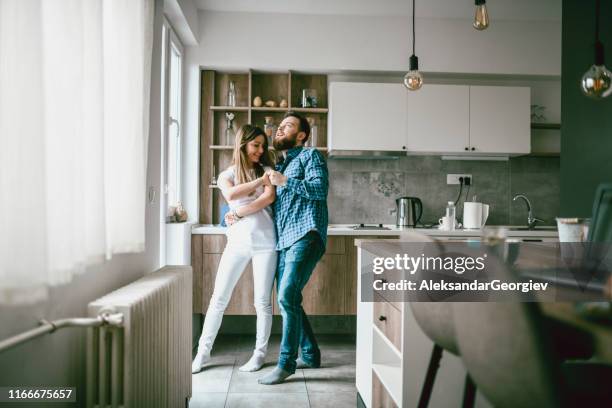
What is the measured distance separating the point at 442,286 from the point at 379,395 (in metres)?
0.88

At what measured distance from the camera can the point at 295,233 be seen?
9.49 feet

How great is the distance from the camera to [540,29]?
4238 mm

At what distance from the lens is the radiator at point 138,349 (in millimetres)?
1499

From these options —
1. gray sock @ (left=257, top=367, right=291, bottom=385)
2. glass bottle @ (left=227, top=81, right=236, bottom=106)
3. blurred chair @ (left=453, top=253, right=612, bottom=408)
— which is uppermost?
glass bottle @ (left=227, top=81, right=236, bottom=106)

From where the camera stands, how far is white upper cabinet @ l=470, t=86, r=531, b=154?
4.11 m

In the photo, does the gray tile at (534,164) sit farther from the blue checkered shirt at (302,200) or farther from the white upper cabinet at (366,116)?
the blue checkered shirt at (302,200)

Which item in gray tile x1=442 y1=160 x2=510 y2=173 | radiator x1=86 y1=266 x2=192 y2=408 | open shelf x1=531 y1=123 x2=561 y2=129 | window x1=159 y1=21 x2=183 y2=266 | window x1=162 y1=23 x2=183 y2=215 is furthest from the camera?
gray tile x1=442 y1=160 x2=510 y2=173

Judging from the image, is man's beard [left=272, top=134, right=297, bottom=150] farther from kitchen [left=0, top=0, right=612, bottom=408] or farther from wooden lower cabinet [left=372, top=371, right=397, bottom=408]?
wooden lower cabinet [left=372, top=371, right=397, bottom=408]

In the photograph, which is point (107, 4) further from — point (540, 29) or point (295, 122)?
point (540, 29)

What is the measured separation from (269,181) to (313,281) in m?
1.21

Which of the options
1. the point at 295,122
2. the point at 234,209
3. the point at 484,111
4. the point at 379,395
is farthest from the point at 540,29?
the point at 379,395

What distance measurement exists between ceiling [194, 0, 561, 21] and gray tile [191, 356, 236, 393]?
9.03 ft

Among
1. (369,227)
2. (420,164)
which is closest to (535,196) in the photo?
(420,164)

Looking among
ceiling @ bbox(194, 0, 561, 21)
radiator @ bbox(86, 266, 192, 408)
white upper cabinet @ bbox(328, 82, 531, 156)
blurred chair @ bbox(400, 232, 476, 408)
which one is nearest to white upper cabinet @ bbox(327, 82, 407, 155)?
white upper cabinet @ bbox(328, 82, 531, 156)
